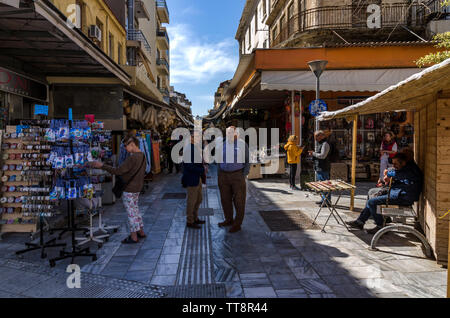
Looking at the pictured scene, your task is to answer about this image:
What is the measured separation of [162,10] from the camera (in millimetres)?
36656

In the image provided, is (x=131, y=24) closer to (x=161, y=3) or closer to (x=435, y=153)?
(x=161, y=3)

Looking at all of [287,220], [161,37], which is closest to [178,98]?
[161,37]

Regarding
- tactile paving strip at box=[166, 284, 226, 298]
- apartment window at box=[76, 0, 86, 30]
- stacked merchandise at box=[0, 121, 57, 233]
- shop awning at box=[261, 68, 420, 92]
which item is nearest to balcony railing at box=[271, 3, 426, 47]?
shop awning at box=[261, 68, 420, 92]

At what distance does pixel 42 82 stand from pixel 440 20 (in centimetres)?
1513

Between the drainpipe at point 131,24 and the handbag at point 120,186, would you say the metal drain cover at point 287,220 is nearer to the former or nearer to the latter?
the handbag at point 120,186

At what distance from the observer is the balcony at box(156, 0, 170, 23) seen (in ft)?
117

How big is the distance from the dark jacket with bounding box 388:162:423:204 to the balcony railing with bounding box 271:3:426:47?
10586 millimetres

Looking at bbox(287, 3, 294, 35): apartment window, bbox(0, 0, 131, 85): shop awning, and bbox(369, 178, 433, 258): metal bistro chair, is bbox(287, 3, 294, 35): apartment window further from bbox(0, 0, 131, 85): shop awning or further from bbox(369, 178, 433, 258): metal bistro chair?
bbox(369, 178, 433, 258): metal bistro chair

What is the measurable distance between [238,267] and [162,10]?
1486 inches

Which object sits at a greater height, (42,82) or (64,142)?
(42,82)

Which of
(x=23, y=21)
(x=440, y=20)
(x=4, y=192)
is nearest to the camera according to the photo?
(x=23, y=21)
